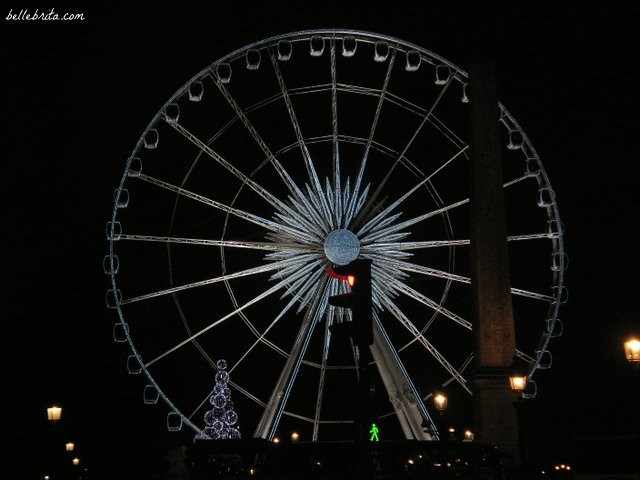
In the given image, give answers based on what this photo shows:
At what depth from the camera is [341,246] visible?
22.3 meters

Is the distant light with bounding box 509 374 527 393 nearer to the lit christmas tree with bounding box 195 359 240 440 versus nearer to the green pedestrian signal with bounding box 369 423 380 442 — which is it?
the green pedestrian signal with bounding box 369 423 380 442

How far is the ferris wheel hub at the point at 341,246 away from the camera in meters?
22.2

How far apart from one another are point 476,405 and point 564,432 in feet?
91.2

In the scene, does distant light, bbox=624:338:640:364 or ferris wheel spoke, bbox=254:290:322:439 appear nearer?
distant light, bbox=624:338:640:364

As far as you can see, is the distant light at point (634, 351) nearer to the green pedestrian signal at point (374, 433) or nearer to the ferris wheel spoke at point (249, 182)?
the green pedestrian signal at point (374, 433)

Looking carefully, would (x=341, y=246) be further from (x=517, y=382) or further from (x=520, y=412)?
(x=520, y=412)

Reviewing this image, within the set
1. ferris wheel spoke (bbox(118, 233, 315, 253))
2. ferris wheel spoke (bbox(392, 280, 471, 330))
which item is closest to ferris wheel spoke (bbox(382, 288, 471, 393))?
ferris wheel spoke (bbox(392, 280, 471, 330))

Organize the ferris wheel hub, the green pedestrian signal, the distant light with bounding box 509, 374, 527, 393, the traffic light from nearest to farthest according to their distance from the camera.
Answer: the traffic light
the green pedestrian signal
the distant light with bounding box 509, 374, 527, 393
the ferris wheel hub

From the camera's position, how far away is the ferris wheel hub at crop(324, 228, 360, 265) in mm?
22219

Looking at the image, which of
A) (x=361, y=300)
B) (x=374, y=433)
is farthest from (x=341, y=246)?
(x=361, y=300)

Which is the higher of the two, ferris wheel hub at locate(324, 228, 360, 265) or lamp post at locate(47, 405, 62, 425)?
ferris wheel hub at locate(324, 228, 360, 265)

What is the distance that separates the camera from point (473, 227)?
1636 centimetres

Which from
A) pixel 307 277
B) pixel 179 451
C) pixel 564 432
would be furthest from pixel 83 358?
pixel 179 451

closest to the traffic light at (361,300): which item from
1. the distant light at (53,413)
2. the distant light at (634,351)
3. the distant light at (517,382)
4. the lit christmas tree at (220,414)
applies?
the distant light at (517,382)
